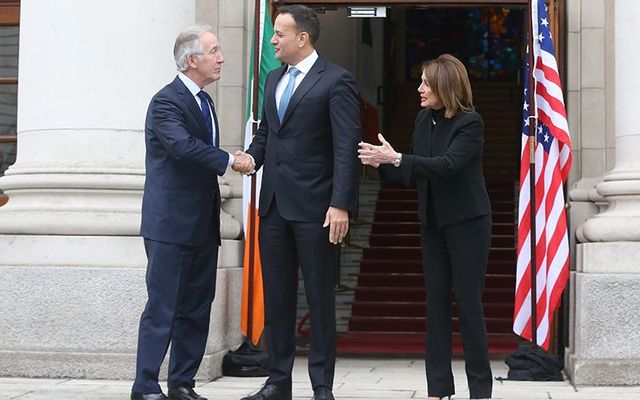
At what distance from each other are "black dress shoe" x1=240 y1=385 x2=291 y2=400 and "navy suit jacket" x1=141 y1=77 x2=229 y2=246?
93 centimetres

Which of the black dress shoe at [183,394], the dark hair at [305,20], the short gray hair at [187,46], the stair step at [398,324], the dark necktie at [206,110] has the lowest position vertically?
the stair step at [398,324]

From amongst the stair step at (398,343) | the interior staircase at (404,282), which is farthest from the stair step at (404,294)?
the stair step at (398,343)

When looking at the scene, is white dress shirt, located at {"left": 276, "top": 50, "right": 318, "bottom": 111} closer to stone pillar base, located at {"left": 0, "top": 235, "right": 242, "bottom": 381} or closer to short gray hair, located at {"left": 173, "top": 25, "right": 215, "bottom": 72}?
short gray hair, located at {"left": 173, "top": 25, "right": 215, "bottom": 72}

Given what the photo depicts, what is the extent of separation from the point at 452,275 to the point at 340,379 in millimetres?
2376

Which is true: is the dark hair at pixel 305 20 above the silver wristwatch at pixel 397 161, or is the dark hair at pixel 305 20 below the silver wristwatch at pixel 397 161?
above

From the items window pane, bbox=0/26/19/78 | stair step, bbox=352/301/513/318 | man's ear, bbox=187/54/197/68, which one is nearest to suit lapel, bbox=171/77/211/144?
man's ear, bbox=187/54/197/68

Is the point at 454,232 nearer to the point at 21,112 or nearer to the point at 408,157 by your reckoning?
the point at 408,157

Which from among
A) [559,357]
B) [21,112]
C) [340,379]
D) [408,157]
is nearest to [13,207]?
[21,112]

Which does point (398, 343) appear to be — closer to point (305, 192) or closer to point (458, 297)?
point (458, 297)

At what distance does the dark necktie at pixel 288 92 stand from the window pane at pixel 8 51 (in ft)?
14.5

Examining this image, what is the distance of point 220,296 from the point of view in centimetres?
877

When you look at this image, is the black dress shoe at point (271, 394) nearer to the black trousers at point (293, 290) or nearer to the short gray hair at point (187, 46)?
the black trousers at point (293, 290)

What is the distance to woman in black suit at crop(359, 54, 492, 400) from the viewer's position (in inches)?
258

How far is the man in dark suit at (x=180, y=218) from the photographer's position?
22.1 feet
